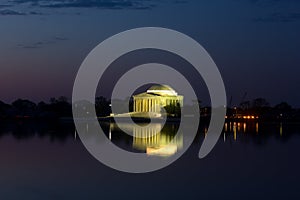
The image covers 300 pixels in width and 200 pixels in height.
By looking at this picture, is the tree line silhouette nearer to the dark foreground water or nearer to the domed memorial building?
the domed memorial building

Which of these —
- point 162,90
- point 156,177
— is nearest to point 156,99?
point 162,90

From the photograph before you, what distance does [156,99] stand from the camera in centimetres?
9831

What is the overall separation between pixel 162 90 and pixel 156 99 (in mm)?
6596

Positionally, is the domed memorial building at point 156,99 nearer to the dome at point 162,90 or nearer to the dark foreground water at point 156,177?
the dome at point 162,90

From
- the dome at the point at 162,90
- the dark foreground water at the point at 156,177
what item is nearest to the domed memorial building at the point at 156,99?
the dome at the point at 162,90

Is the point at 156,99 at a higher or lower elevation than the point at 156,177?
higher

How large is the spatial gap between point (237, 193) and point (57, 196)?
15.4 ft

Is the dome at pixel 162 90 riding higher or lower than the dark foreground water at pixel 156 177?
higher

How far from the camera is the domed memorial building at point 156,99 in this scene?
97.6m

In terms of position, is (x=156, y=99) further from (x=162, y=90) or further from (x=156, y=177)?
(x=156, y=177)

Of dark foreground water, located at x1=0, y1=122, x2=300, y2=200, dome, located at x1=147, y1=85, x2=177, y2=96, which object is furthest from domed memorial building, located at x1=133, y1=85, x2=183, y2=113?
dark foreground water, located at x1=0, y1=122, x2=300, y2=200

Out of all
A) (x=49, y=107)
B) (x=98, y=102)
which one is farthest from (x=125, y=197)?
(x=98, y=102)

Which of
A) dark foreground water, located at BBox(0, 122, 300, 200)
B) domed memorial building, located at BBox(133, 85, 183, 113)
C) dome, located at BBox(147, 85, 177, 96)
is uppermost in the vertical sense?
dome, located at BBox(147, 85, 177, 96)

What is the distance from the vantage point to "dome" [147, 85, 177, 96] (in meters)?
104
